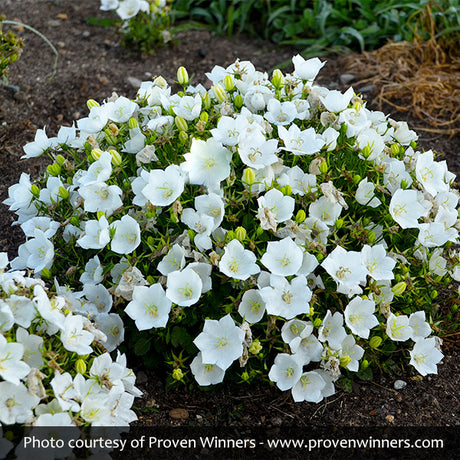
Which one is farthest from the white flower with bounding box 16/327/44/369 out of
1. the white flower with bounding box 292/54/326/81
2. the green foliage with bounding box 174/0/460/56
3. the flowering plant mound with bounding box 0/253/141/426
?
the green foliage with bounding box 174/0/460/56

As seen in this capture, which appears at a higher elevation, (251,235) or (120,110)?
(120,110)

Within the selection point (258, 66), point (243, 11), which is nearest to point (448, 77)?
point (258, 66)

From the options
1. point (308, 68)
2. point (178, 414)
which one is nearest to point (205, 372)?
point (178, 414)

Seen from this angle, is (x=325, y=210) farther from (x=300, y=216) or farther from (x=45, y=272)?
(x=45, y=272)

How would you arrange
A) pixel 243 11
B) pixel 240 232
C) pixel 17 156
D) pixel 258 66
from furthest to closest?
pixel 243 11 → pixel 258 66 → pixel 17 156 → pixel 240 232

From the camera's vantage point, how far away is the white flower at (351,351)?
2.52 meters

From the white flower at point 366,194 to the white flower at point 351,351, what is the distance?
545 millimetres

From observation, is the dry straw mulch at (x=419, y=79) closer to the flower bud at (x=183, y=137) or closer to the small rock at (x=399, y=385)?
the small rock at (x=399, y=385)

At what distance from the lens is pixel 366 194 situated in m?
2.60

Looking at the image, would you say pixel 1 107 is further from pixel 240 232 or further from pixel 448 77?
pixel 448 77

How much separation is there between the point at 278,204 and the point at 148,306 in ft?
2.05

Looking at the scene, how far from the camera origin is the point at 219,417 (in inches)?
Answer: 102

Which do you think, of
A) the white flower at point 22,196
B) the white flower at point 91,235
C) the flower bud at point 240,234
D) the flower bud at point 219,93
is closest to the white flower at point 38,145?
the white flower at point 22,196

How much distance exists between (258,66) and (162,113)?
2330mm
